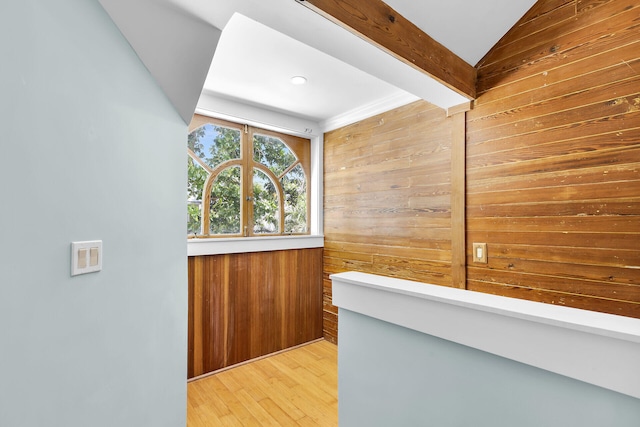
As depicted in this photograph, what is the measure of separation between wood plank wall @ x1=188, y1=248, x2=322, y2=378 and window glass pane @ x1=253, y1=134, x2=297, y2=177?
85 centimetres

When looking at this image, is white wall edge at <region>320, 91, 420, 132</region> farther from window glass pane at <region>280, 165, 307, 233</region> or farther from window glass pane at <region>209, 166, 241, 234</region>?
window glass pane at <region>209, 166, 241, 234</region>

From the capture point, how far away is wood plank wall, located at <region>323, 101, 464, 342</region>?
214cm

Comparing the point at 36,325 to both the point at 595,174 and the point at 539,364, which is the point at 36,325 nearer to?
the point at 539,364

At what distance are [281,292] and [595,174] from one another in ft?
7.93

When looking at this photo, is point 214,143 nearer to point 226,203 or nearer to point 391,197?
point 226,203

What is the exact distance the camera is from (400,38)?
1.45 metres

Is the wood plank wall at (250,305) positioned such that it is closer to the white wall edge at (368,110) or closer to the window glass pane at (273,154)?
the window glass pane at (273,154)

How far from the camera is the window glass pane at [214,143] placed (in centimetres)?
251

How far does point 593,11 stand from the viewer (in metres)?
1.44

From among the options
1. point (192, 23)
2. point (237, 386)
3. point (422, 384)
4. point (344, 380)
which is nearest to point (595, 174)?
point (422, 384)

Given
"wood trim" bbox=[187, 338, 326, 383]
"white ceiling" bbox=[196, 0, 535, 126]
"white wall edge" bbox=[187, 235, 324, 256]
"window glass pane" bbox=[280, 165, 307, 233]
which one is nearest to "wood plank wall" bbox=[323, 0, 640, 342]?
"white ceiling" bbox=[196, 0, 535, 126]

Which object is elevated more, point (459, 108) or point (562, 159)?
point (459, 108)

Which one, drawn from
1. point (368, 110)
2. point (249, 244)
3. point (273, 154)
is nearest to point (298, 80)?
point (368, 110)

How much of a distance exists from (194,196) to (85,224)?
1580mm
